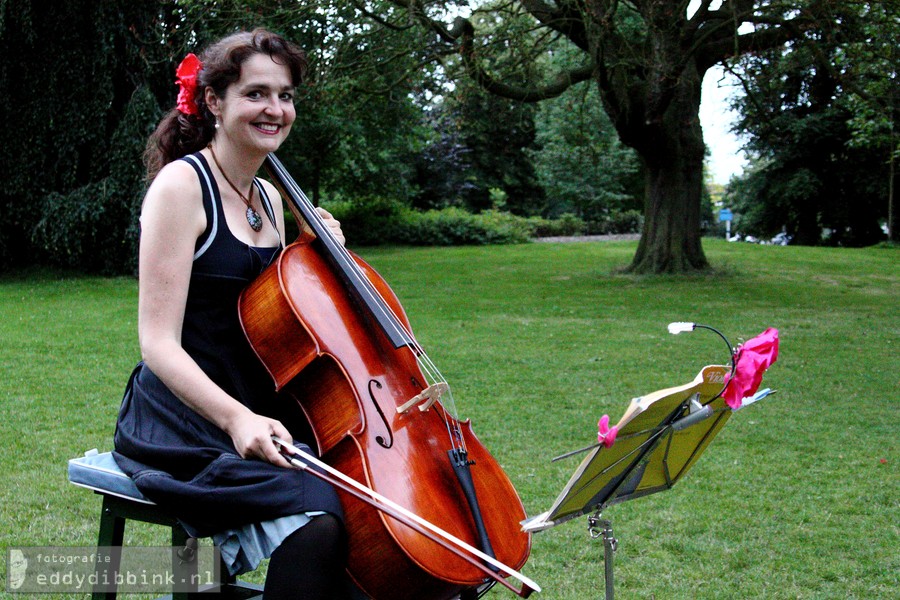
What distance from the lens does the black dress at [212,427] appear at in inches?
81.0

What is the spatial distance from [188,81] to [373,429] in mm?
1081

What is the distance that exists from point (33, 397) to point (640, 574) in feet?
15.1

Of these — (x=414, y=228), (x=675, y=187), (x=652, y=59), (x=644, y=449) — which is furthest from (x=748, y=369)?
(x=414, y=228)

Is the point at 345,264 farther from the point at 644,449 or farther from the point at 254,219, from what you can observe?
the point at 644,449

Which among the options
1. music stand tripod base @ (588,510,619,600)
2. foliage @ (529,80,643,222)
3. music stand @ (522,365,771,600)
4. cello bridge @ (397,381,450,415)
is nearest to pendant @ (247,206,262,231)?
cello bridge @ (397,381,450,415)

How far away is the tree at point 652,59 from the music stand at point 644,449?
890 centimetres

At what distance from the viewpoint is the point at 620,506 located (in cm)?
437

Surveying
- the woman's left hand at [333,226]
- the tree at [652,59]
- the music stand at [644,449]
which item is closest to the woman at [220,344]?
the woman's left hand at [333,226]

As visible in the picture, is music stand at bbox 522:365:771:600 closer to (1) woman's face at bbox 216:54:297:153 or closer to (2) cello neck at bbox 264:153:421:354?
(2) cello neck at bbox 264:153:421:354

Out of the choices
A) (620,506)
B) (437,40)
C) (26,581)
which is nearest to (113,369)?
(26,581)

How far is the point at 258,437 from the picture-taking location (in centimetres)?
210

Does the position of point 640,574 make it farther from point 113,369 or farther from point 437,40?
point 437,40

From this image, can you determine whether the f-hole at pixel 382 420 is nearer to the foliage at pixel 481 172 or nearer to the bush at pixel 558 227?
the bush at pixel 558 227

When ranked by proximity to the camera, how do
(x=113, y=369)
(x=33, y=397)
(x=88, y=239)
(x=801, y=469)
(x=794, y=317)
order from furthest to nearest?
(x=88, y=239)
(x=794, y=317)
(x=113, y=369)
(x=33, y=397)
(x=801, y=469)
